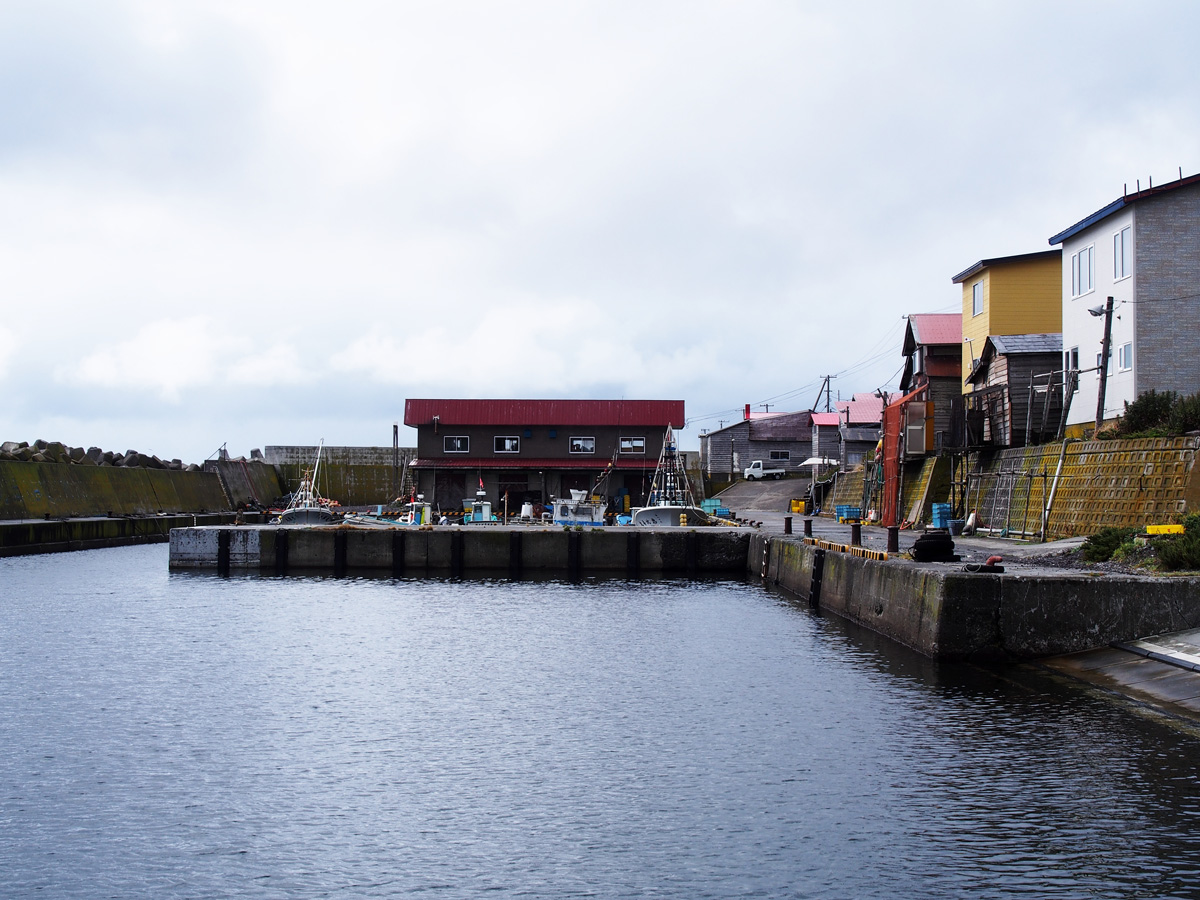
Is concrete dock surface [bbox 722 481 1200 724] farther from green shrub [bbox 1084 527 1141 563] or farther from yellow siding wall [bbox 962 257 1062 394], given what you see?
yellow siding wall [bbox 962 257 1062 394]

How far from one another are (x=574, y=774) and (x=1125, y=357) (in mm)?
25661

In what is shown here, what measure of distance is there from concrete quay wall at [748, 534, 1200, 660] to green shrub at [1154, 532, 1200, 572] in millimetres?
1547

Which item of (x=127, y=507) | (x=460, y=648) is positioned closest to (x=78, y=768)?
(x=460, y=648)

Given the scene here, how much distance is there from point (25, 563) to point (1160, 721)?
42261 mm

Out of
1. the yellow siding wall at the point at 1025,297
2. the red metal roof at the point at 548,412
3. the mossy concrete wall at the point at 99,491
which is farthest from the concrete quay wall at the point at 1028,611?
the mossy concrete wall at the point at 99,491

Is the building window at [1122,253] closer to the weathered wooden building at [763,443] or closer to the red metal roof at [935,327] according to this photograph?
the red metal roof at [935,327]

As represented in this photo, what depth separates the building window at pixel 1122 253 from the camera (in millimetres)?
32250

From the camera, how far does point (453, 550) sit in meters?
43.0

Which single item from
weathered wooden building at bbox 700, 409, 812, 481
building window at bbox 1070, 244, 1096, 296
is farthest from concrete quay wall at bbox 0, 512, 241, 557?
building window at bbox 1070, 244, 1096, 296

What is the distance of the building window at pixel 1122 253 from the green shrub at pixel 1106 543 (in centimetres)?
1244

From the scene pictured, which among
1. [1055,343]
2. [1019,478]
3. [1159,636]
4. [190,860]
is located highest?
[1055,343]

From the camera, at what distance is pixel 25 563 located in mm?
43094

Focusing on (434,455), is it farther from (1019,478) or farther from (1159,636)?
(1159,636)

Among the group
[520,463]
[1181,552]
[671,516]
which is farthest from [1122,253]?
[520,463]
